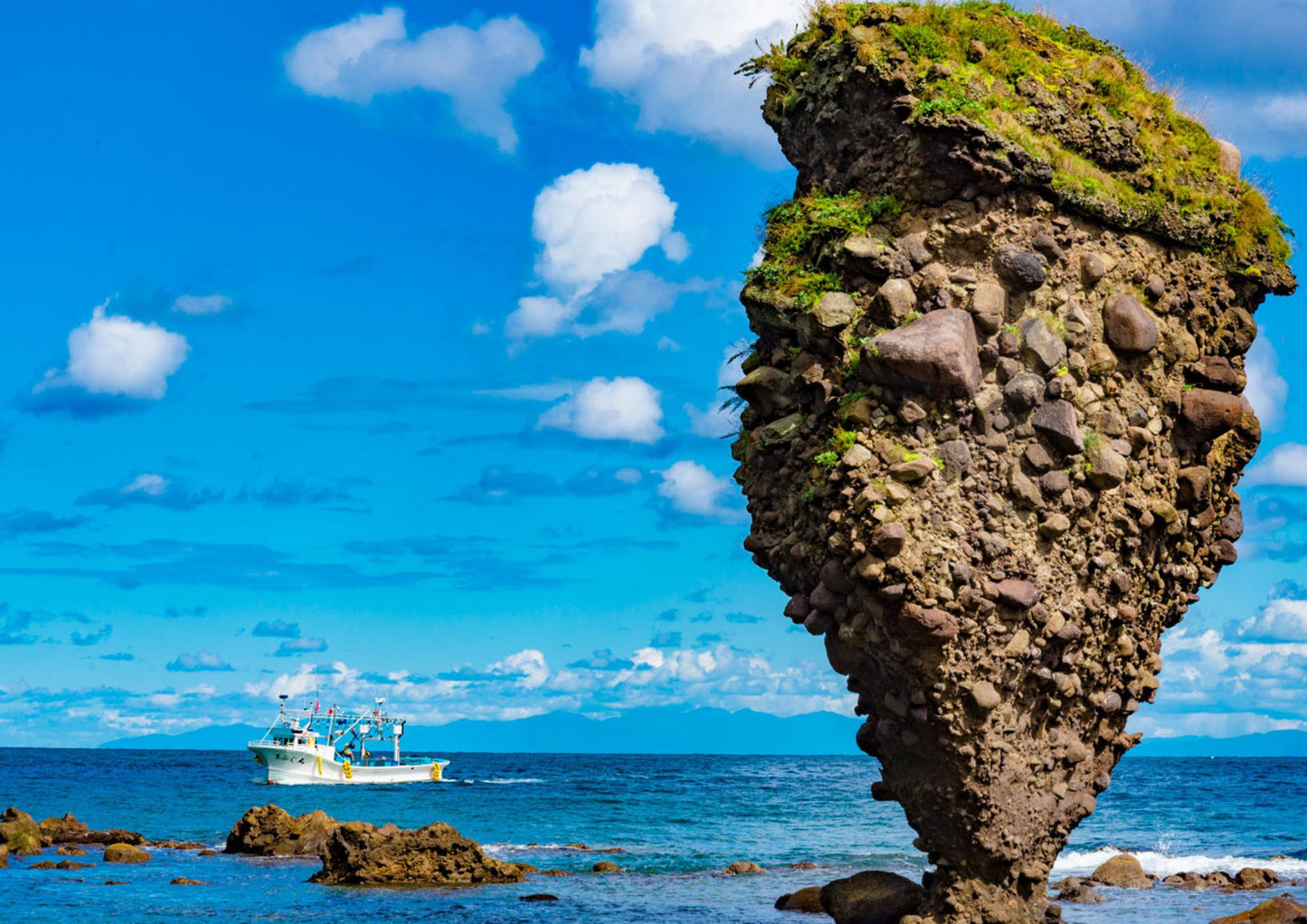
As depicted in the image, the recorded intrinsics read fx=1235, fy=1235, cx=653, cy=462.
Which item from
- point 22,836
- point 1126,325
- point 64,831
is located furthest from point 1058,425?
point 64,831

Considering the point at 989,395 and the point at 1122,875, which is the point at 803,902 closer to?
the point at 1122,875

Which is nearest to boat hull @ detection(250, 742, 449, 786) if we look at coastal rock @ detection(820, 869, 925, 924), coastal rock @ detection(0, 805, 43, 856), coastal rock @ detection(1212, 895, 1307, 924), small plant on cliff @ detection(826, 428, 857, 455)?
coastal rock @ detection(0, 805, 43, 856)

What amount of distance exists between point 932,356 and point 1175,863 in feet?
101

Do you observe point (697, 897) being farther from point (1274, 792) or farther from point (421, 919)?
point (1274, 792)

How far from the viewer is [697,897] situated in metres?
25.8

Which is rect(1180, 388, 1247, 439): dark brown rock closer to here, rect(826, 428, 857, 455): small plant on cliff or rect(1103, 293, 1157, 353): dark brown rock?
rect(1103, 293, 1157, 353): dark brown rock

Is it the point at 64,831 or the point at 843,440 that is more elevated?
the point at 843,440

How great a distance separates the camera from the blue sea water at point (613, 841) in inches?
933

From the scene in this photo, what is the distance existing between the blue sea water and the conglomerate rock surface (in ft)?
31.4

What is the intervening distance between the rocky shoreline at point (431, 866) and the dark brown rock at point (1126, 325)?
633cm

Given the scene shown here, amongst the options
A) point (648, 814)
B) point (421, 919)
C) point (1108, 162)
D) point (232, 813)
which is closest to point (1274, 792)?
point (648, 814)

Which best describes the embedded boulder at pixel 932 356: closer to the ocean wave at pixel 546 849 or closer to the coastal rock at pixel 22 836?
the ocean wave at pixel 546 849

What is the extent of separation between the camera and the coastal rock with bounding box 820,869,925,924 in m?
14.1

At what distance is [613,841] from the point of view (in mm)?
44375
